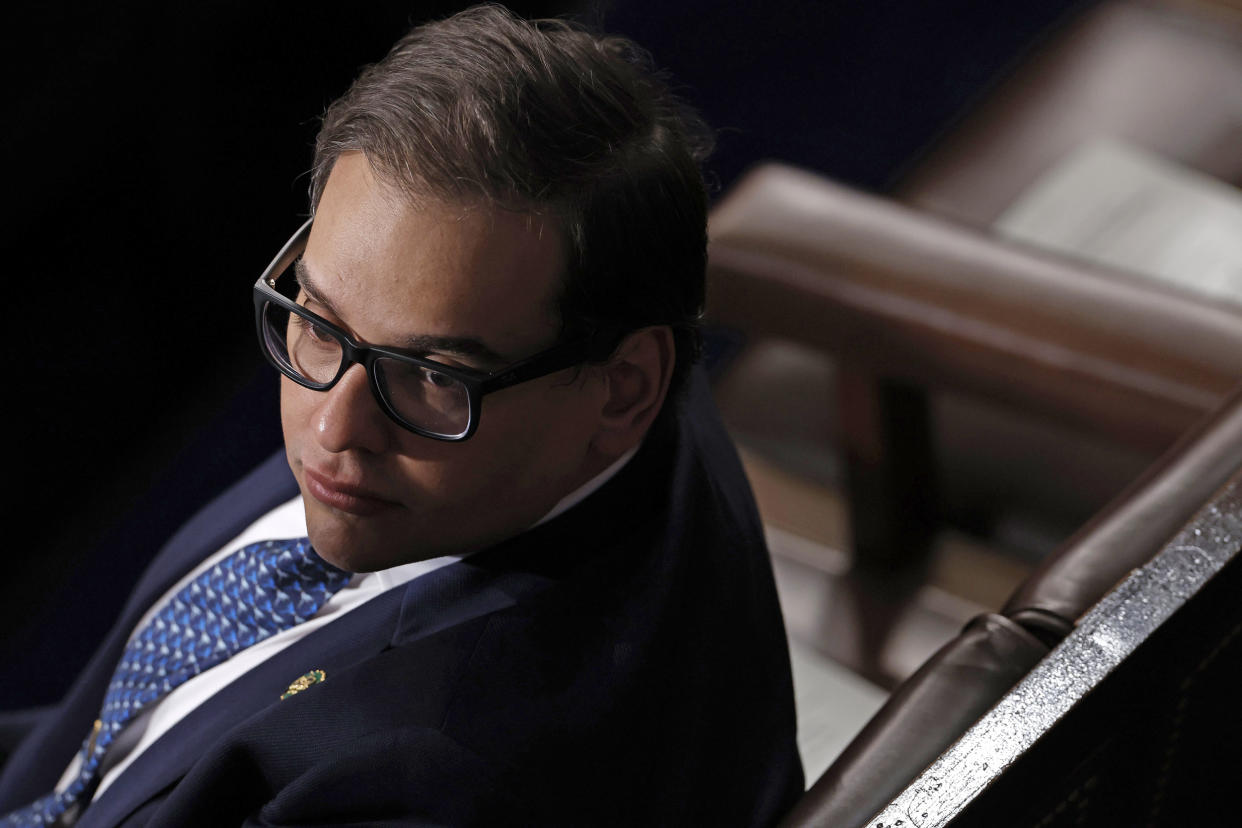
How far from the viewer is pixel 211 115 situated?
293cm

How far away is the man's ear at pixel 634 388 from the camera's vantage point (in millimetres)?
1003

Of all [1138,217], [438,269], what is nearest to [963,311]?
[1138,217]

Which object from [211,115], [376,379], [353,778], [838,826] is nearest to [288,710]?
[353,778]

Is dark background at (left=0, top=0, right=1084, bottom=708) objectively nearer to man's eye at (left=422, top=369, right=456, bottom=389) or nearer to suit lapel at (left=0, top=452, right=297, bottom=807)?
suit lapel at (left=0, top=452, right=297, bottom=807)

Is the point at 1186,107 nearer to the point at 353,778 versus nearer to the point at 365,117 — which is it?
the point at 365,117

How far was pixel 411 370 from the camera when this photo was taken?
3.04ft

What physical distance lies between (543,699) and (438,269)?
311 millimetres

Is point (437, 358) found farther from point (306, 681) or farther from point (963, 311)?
point (963, 311)

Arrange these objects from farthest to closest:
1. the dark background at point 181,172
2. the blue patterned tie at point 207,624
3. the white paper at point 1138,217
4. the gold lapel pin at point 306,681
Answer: the dark background at point 181,172 → the white paper at point 1138,217 → the blue patterned tie at point 207,624 → the gold lapel pin at point 306,681

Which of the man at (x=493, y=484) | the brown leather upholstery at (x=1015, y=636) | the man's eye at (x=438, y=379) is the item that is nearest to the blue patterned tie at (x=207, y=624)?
the man at (x=493, y=484)

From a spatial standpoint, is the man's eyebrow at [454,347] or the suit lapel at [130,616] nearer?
the man's eyebrow at [454,347]

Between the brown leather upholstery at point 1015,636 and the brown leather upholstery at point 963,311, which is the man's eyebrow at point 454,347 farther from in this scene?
the brown leather upholstery at point 963,311

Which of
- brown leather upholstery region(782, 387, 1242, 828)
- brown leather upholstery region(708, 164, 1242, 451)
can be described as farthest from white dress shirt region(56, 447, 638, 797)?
brown leather upholstery region(708, 164, 1242, 451)

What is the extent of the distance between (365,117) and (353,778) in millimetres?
450
